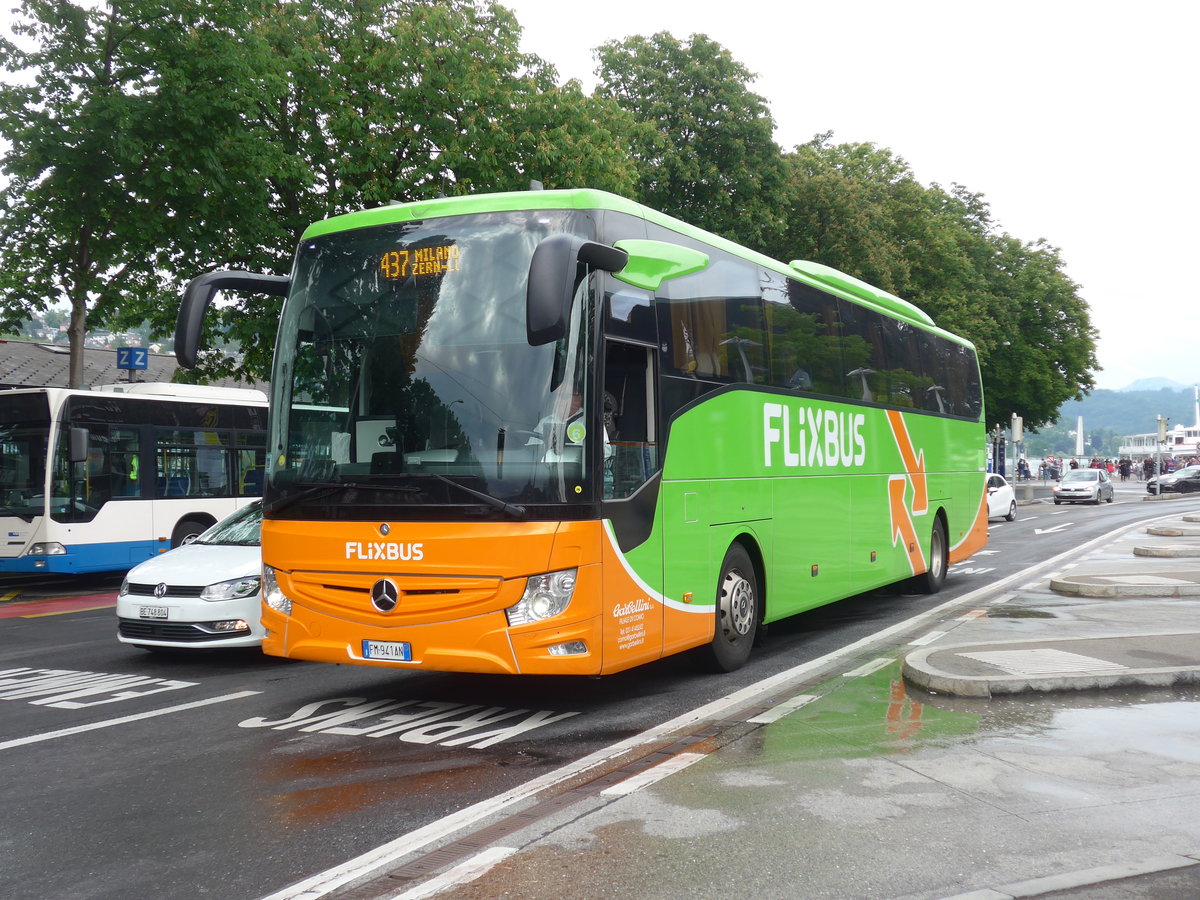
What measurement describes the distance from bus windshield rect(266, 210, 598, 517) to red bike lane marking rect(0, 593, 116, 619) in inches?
369

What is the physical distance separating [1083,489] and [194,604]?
4434 cm

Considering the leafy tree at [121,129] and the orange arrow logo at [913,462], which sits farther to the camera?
the leafy tree at [121,129]

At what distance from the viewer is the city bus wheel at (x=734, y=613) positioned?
920 cm

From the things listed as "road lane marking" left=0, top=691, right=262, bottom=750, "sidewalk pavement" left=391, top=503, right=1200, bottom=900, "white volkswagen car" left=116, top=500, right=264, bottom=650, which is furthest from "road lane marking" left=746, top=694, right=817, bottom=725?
"white volkswagen car" left=116, top=500, right=264, bottom=650

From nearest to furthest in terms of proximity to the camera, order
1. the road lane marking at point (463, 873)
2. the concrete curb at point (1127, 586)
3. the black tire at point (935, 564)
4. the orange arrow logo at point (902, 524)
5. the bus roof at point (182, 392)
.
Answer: the road lane marking at point (463, 873)
the orange arrow logo at point (902, 524)
the concrete curb at point (1127, 586)
the black tire at point (935, 564)
the bus roof at point (182, 392)

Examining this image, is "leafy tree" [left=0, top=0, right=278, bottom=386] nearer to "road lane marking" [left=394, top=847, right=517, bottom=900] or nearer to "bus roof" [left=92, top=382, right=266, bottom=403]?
"bus roof" [left=92, top=382, right=266, bottom=403]

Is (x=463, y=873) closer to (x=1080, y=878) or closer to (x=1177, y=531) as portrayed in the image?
(x=1080, y=878)

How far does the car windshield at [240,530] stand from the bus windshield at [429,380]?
3.26 metres

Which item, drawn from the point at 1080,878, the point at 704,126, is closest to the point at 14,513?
the point at 1080,878

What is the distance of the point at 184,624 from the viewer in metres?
10.0

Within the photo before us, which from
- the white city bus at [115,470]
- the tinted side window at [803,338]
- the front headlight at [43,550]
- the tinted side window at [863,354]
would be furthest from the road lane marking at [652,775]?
the front headlight at [43,550]

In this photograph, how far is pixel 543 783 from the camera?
19.6 feet

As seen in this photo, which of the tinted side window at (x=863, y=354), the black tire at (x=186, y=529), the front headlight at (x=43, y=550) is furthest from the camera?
the black tire at (x=186, y=529)

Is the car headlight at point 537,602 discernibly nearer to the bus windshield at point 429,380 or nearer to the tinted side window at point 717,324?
the bus windshield at point 429,380
